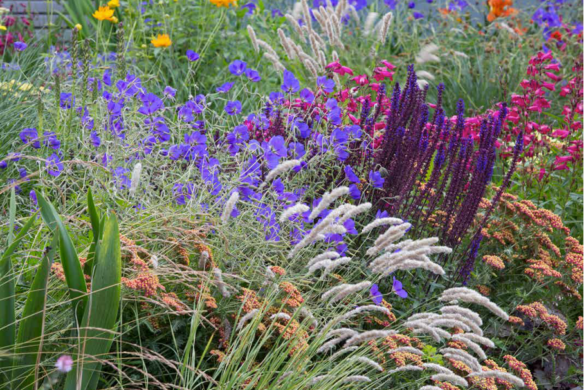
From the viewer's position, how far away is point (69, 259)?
1866 mm

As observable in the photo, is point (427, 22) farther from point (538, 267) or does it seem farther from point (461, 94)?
point (538, 267)

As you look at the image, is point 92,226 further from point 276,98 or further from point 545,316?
point 545,316

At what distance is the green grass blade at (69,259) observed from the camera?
72.0 inches

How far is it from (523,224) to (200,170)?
64.2 inches

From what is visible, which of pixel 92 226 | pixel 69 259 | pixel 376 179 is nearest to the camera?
pixel 69 259

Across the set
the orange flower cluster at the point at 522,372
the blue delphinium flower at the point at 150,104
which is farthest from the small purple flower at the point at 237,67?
the orange flower cluster at the point at 522,372

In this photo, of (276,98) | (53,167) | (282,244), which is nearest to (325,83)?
(276,98)

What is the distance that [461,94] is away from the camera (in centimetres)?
627

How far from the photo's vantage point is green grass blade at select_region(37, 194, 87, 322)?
183cm

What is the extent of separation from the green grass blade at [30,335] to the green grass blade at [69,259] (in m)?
0.07

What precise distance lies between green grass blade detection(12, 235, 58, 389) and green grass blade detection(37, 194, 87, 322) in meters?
0.07

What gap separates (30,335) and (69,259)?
10.5 inches

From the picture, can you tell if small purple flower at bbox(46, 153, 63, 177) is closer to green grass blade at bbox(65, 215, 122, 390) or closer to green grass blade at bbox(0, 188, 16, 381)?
green grass blade at bbox(0, 188, 16, 381)

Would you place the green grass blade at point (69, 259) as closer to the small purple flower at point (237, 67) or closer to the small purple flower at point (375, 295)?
the small purple flower at point (375, 295)
